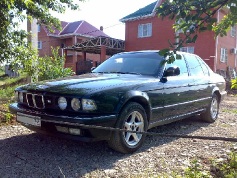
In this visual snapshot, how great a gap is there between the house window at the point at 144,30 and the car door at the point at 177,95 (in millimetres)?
17770

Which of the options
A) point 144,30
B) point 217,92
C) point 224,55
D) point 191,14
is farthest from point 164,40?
point 191,14

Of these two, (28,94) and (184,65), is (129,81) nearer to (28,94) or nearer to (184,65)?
(28,94)

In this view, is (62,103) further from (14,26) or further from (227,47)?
(227,47)

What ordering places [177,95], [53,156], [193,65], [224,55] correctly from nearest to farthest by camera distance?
[53,156] < [177,95] < [193,65] < [224,55]

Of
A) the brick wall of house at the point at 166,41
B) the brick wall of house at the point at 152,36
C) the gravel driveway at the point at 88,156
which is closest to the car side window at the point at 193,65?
the gravel driveway at the point at 88,156

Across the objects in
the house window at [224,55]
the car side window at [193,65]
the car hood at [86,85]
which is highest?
the house window at [224,55]

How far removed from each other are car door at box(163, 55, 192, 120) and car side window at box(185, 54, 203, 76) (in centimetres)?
33

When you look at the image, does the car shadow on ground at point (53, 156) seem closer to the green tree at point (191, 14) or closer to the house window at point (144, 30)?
the green tree at point (191, 14)

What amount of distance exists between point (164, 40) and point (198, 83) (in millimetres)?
16613

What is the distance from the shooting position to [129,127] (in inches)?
144

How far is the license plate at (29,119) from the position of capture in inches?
135

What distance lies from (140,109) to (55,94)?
1.19 m

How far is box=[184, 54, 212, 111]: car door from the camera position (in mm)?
5123

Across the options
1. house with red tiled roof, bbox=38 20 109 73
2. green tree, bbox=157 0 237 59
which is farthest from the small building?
green tree, bbox=157 0 237 59
